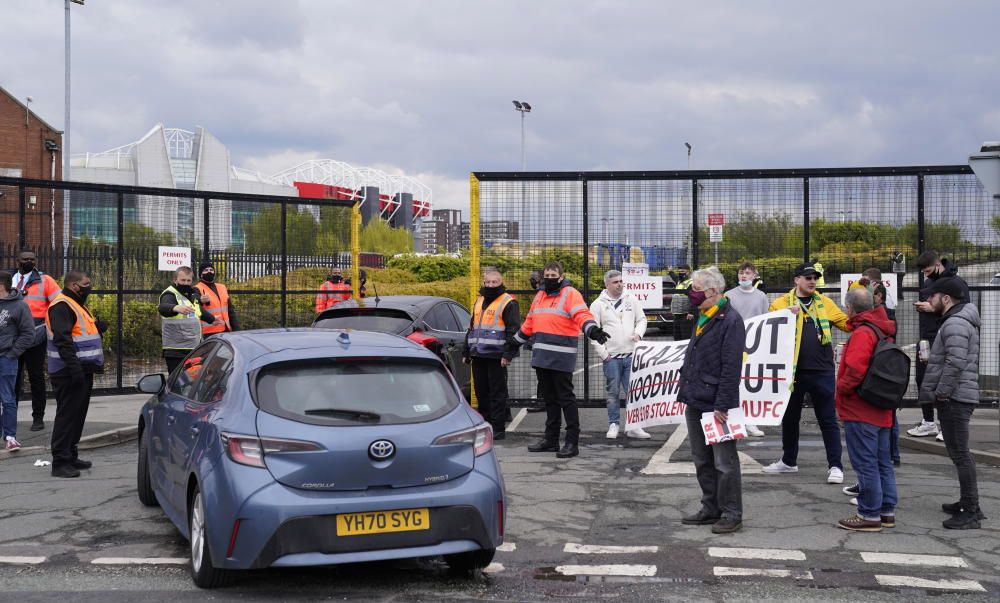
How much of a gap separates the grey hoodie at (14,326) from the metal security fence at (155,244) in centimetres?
290

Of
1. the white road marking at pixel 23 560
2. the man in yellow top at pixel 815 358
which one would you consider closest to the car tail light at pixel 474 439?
the white road marking at pixel 23 560

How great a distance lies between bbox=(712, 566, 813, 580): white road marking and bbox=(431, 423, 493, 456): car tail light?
5.17 feet

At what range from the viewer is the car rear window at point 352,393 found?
5637 mm

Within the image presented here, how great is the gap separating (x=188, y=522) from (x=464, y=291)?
19.1 metres

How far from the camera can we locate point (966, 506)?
24.0 feet

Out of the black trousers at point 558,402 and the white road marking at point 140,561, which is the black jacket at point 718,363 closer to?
the black trousers at point 558,402

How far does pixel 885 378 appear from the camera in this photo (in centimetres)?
713

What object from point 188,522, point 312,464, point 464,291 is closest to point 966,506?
point 312,464

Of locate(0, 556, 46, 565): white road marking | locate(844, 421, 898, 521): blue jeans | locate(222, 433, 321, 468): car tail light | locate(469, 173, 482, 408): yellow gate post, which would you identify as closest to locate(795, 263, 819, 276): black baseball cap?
locate(844, 421, 898, 521): blue jeans

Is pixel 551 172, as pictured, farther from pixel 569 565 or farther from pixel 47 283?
pixel 569 565

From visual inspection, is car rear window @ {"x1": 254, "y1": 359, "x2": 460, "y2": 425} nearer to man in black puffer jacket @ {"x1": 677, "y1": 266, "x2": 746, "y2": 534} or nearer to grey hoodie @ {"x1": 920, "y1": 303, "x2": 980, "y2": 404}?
man in black puffer jacket @ {"x1": 677, "y1": 266, "x2": 746, "y2": 534}

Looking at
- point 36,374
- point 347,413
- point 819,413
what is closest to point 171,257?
point 36,374

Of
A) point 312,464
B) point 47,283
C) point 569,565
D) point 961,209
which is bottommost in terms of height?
point 569,565

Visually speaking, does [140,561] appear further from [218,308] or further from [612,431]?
[218,308]
